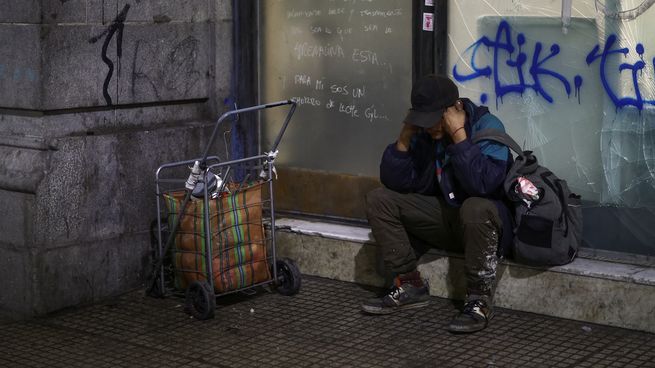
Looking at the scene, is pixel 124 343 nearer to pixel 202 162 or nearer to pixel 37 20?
pixel 202 162

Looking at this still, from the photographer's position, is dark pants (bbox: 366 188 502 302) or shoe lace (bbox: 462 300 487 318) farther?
dark pants (bbox: 366 188 502 302)

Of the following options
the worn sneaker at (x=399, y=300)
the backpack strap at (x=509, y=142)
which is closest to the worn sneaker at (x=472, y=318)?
the worn sneaker at (x=399, y=300)

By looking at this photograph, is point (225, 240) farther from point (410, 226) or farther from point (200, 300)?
point (410, 226)

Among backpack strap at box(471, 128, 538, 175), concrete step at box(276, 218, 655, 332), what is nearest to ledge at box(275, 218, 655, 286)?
concrete step at box(276, 218, 655, 332)

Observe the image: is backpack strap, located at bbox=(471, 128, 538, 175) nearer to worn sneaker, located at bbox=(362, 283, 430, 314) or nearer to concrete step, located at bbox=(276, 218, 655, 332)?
concrete step, located at bbox=(276, 218, 655, 332)

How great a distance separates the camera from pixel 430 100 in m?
6.00

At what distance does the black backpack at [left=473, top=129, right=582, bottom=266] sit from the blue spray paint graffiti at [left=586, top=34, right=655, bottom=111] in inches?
23.7

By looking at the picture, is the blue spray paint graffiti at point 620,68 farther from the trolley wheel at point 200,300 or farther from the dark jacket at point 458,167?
the trolley wheel at point 200,300

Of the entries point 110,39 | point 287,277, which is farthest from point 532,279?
point 110,39

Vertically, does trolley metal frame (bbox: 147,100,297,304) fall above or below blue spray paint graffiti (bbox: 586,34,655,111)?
below

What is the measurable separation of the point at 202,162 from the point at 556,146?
6.71 ft

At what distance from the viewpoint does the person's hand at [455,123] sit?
596cm

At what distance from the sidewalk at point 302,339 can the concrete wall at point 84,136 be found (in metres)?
0.31

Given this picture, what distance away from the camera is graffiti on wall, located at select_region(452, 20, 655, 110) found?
616cm
